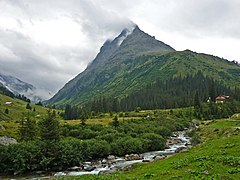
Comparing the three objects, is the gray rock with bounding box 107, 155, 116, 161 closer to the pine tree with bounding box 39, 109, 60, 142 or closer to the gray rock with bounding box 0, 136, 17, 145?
the pine tree with bounding box 39, 109, 60, 142

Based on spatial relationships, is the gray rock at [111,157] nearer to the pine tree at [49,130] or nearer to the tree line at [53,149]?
the tree line at [53,149]

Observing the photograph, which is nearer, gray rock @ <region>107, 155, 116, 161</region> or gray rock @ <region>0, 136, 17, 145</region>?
gray rock @ <region>107, 155, 116, 161</region>

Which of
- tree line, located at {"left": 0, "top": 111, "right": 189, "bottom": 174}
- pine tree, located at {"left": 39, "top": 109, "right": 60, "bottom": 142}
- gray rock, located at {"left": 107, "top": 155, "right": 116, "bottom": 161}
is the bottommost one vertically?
gray rock, located at {"left": 107, "top": 155, "right": 116, "bottom": 161}

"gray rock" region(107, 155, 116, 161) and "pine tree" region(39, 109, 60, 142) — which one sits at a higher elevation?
"pine tree" region(39, 109, 60, 142)

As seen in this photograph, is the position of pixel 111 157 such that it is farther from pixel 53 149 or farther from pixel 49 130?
pixel 49 130

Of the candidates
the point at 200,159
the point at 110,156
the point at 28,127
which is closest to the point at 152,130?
the point at 110,156

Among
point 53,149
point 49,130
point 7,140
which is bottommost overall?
point 53,149

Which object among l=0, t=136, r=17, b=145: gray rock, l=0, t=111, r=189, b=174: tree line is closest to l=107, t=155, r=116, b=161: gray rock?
l=0, t=111, r=189, b=174: tree line

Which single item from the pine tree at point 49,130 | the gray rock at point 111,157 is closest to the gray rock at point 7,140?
the pine tree at point 49,130

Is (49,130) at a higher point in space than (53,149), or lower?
higher

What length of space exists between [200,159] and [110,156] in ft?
149

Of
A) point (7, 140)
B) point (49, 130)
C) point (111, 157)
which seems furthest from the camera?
point (7, 140)

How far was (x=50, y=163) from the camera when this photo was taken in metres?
63.4

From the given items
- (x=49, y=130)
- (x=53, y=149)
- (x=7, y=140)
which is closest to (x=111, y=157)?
(x=53, y=149)
